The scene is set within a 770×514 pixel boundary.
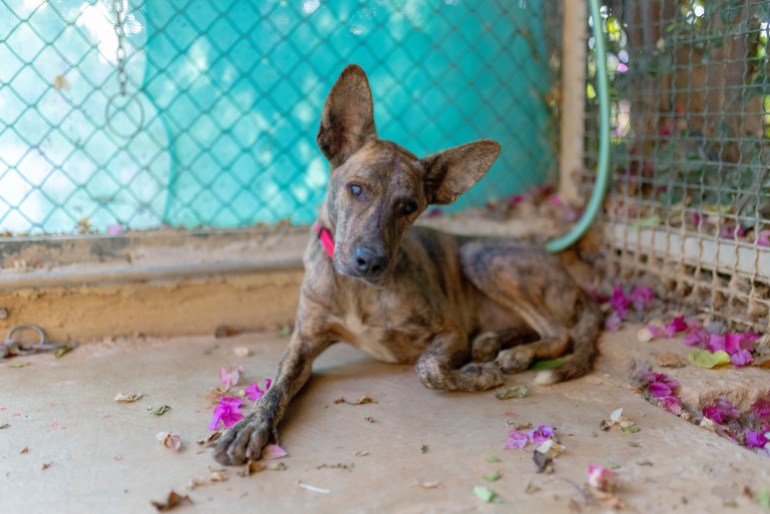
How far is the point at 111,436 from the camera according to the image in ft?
9.92

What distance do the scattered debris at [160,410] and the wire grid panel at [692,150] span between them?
2.96 m

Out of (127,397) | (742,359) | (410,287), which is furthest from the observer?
(410,287)

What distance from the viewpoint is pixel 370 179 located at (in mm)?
3277

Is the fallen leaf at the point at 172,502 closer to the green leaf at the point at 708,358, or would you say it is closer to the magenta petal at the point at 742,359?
the green leaf at the point at 708,358

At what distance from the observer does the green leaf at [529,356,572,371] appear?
3904mm

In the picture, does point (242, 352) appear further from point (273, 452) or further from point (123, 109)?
point (123, 109)

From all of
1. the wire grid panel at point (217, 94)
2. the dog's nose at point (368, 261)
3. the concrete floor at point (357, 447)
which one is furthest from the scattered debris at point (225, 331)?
the dog's nose at point (368, 261)

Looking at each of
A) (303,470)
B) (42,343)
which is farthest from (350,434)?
(42,343)

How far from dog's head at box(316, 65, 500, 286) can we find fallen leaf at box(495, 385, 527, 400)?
2.68ft

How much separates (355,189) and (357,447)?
45.8 inches

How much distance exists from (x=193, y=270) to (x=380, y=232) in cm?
159

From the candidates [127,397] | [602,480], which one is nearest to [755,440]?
[602,480]

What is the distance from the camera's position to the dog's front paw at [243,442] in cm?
277

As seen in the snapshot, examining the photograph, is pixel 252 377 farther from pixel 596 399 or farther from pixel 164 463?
pixel 596 399
